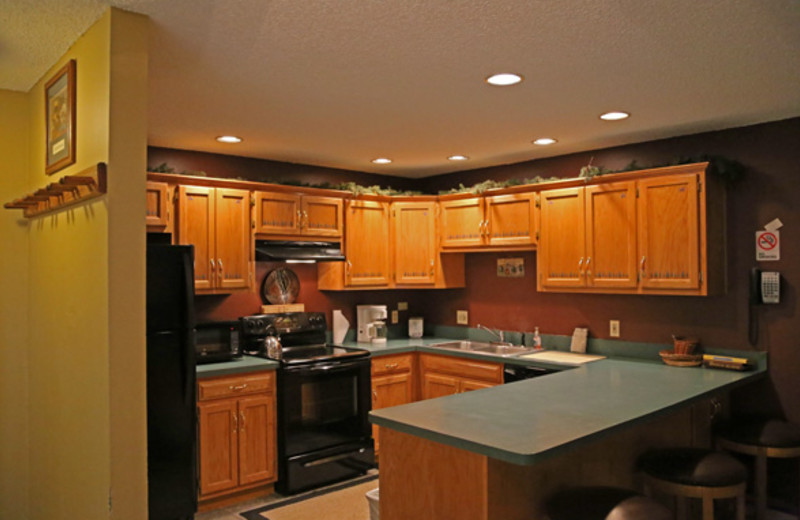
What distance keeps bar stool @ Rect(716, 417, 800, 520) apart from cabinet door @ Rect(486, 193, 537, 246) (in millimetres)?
1963

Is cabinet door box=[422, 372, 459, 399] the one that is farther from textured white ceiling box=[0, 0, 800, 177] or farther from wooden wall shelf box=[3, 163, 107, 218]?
wooden wall shelf box=[3, 163, 107, 218]

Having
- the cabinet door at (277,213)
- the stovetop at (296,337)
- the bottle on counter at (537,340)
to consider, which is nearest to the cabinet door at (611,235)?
the bottle on counter at (537,340)

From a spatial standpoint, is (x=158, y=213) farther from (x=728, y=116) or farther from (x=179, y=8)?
(x=728, y=116)

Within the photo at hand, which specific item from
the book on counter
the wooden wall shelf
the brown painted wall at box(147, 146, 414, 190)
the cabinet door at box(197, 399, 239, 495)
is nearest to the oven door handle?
the cabinet door at box(197, 399, 239, 495)

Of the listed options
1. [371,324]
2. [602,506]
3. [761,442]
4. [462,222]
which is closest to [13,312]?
[371,324]

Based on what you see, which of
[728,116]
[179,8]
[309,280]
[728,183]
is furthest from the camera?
[309,280]

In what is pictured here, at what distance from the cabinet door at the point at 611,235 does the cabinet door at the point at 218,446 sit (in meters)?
2.73

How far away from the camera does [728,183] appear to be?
4.01 metres

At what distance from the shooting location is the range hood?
457 centimetres

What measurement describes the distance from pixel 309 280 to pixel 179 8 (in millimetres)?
3265

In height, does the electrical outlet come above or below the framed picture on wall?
below

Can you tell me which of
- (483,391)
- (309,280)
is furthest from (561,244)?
(309,280)

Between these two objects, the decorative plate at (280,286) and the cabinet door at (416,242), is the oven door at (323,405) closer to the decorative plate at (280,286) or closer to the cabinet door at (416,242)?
the decorative plate at (280,286)

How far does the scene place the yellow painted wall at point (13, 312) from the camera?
322cm
